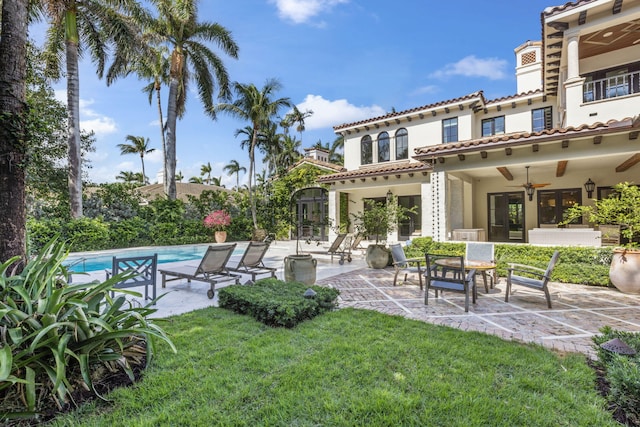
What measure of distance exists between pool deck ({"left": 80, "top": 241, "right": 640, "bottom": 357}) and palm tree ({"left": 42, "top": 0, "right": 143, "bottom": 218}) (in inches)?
386

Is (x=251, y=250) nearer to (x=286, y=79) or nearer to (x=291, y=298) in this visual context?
(x=291, y=298)

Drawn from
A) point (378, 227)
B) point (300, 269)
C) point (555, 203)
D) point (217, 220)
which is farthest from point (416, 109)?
point (217, 220)

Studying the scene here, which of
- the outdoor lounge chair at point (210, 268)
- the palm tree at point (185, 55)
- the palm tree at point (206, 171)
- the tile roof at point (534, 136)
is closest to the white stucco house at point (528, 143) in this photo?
the tile roof at point (534, 136)

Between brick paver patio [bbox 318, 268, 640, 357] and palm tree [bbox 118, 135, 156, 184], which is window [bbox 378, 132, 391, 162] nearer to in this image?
brick paver patio [bbox 318, 268, 640, 357]

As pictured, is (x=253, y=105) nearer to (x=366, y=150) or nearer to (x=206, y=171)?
(x=366, y=150)

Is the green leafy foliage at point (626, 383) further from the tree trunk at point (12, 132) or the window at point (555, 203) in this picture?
the window at point (555, 203)

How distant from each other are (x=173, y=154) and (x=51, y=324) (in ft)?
58.2

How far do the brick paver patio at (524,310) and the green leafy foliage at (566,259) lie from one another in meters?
0.34

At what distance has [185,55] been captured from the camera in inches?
736

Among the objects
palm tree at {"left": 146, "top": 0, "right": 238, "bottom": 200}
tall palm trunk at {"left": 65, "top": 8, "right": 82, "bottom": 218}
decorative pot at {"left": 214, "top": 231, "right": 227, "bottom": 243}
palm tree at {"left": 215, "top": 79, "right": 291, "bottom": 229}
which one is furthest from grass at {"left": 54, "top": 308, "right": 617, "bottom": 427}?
palm tree at {"left": 215, "top": 79, "right": 291, "bottom": 229}

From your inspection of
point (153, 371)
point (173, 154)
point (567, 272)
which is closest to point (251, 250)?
point (153, 371)

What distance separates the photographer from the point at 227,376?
313cm

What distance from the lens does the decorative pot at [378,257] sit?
33.6 feet

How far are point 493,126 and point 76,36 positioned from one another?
20.2 meters
